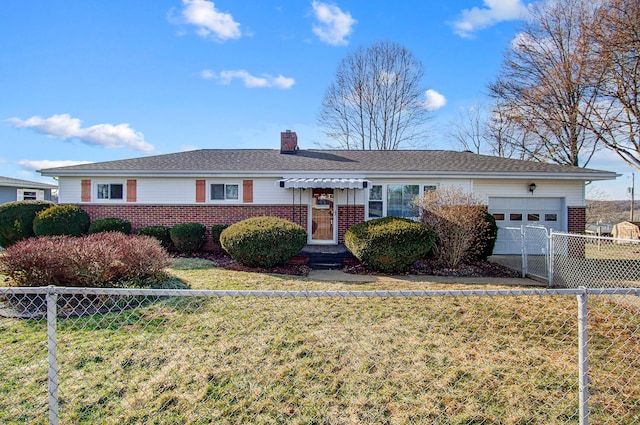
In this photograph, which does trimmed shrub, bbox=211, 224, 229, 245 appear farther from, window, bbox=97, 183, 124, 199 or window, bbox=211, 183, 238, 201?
window, bbox=97, 183, 124, 199

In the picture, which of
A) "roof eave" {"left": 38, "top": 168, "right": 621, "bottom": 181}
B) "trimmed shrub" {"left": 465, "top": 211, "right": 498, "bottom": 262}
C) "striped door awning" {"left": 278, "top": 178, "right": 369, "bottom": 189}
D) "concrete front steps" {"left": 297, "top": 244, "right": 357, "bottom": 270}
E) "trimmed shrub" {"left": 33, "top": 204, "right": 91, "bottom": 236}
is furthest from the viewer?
"roof eave" {"left": 38, "top": 168, "right": 621, "bottom": 181}

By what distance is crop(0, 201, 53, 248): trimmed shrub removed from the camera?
508 inches

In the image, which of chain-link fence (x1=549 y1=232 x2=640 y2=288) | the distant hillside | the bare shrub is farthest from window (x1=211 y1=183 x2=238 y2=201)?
the distant hillside

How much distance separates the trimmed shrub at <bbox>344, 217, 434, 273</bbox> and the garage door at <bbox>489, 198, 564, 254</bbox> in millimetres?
5311

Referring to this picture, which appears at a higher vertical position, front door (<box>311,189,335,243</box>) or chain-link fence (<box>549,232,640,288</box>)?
front door (<box>311,189,335,243</box>)

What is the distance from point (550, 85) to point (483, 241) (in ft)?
55.2

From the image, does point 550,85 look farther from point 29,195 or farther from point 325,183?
point 29,195

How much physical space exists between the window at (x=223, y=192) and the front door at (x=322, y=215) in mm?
3185

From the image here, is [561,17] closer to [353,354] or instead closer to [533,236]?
[533,236]

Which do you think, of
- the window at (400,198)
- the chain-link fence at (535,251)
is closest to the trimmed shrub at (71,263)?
the window at (400,198)

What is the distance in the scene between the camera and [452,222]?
10688 millimetres

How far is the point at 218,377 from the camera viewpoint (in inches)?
153

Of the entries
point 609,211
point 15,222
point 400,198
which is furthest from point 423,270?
point 609,211

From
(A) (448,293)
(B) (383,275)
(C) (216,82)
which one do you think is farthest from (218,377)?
(C) (216,82)
